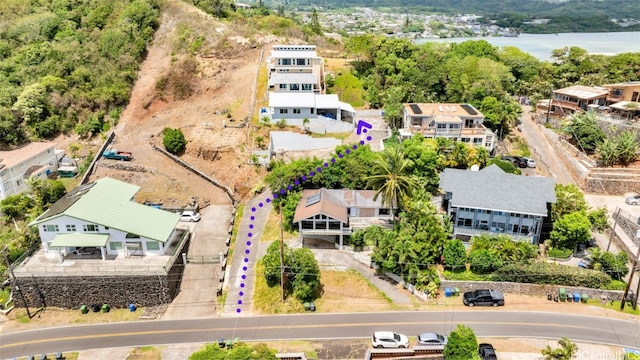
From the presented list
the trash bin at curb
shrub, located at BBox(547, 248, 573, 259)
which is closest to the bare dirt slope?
shrub, located at BBox(547, 248, 573, 259)

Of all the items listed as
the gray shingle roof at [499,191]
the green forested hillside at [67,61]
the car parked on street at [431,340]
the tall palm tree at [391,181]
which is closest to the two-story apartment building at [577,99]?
the gray shingle roof at [499,191]

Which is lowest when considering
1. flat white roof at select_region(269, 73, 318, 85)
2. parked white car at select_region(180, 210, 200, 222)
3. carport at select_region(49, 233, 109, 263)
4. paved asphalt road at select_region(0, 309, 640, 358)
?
paved asphalt road at select_region(0, 309, 640, 358)

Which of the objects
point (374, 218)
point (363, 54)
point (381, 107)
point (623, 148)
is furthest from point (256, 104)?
point (623, 148)

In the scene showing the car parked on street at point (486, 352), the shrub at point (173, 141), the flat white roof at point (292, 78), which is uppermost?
the flat white roof at point (292, 78)

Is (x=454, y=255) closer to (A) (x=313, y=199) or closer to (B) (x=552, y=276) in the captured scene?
(B) (x=552, y=276)

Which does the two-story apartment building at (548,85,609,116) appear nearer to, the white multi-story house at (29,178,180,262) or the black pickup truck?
Answer: the black pickup truck

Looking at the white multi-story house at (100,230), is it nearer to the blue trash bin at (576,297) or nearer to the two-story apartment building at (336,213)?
the two-story apartment building at (336,213)

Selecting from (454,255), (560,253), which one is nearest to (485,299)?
(454,255)
